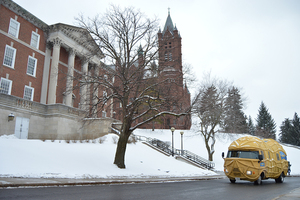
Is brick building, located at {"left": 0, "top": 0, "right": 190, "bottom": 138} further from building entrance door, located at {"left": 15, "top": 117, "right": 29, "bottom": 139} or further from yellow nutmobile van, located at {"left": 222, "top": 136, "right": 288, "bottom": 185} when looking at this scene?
yellow nutmobile van, located at {"left": 222, "top": 136, "right": 288, "bottom": 185}

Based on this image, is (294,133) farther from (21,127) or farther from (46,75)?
(21,127)

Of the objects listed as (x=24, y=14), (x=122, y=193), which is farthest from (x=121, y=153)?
(x=24, y=14)

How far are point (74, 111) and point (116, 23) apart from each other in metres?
16.5

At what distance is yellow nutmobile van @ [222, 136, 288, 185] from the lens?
13695mm

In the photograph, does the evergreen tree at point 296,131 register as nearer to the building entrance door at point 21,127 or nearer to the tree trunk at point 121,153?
the tree trunk at point 121,153

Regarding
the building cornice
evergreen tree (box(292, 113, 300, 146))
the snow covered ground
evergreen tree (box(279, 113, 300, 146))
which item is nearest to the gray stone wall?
the snow covered ground

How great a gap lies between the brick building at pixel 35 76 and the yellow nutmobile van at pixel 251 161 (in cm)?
863

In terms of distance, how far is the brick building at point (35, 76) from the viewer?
25.2 meters

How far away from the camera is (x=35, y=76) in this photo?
30391 mm

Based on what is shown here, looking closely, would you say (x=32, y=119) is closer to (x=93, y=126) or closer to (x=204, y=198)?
(x=93, y=126)

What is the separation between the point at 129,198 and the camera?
23.8 ft

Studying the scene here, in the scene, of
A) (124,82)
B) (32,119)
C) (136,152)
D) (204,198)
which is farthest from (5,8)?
(204,198)

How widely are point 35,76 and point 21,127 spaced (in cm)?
822

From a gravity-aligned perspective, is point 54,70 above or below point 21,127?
above
